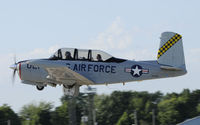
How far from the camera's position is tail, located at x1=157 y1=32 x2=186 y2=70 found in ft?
55.1

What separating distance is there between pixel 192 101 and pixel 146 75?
3892 cm

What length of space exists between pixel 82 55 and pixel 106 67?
109cm

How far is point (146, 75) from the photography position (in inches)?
666

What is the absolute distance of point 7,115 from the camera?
5047 centimetres

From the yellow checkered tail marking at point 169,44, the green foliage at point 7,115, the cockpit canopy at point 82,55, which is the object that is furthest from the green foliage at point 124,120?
the cockpit canopy at point 82,55

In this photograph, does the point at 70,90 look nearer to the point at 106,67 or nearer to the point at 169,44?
the point at 106,67

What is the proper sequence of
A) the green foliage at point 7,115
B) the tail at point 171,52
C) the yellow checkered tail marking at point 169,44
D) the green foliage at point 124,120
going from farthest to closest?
the green foliage at point 124,120 → the green foliage at point 7,115 → the yellow checkered tail marking at point 169,44 → the tail at point 171,52

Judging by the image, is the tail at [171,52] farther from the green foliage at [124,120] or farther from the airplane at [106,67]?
the green foliage at [124,120]

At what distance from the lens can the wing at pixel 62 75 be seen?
1551 cm

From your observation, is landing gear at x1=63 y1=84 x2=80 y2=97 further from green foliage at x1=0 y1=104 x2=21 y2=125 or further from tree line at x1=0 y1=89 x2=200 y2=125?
green foliage at x1=0 y1=104 x2=21 y2=125

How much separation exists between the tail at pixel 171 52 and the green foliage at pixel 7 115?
35.8 metres

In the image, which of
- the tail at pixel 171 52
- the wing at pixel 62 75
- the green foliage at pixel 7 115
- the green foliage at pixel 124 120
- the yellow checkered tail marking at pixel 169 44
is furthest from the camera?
the green foliage at pixel 124 120

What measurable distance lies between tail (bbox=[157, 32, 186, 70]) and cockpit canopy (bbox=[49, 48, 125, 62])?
7.30 feet

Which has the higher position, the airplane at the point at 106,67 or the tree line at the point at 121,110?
the airplane at the point at 106,67
